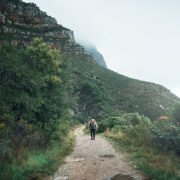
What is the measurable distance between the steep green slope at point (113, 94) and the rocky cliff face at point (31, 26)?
9524 mm

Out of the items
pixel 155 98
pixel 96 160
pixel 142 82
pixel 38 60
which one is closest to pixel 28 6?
pixel 142 82

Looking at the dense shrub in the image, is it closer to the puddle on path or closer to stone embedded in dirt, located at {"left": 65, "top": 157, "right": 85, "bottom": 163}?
the puddle on path

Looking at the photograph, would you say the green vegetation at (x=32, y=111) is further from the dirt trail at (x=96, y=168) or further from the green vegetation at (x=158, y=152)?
the green vegetation at (x=158, y=152)

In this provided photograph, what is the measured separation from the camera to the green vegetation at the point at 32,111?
1227cm

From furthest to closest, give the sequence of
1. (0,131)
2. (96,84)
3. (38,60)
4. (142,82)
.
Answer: (142,82) < (96,84) < (38,60) < (0,131)

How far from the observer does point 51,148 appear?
54.7 ft

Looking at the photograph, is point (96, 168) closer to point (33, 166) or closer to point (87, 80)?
point (33, 166)

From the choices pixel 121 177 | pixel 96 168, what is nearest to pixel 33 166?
pixel 96 168

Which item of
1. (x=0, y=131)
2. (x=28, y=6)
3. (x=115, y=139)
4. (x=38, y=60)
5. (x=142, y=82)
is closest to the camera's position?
→ (x=0, y=131)

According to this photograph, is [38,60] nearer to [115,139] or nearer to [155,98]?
[115,139]

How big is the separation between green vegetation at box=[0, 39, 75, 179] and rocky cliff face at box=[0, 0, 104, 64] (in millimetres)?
73180

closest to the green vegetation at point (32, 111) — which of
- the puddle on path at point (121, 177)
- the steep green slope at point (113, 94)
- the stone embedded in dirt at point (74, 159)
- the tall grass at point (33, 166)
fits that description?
the tall grass at point (33, 166)

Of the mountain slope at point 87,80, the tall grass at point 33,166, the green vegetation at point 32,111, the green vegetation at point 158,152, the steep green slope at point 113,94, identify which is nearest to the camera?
the tall grass at point 33,166

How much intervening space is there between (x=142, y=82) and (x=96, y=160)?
93.8 m
